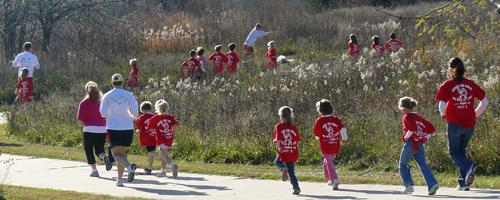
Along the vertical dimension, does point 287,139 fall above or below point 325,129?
below

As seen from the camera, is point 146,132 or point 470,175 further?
point 146,132

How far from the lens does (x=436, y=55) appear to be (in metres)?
16.4

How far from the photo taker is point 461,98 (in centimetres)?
772

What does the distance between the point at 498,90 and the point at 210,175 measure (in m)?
6.30

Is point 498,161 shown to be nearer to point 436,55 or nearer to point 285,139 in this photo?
point 285,139

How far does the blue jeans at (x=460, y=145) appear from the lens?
306 inches

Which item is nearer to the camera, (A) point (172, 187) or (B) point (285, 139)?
(B) point (285, 139)

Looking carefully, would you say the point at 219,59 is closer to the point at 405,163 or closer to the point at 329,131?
the point at 329,131

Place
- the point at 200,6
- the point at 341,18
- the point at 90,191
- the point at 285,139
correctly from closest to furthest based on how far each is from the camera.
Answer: the point at 285,139, the point at 90,191, the point at 341,18, the point at 200,6

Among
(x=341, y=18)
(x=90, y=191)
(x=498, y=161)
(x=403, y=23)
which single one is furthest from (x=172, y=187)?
(x=341, y=18)

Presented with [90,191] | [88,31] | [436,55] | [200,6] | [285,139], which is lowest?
[90,191]

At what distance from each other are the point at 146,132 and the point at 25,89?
8.17m

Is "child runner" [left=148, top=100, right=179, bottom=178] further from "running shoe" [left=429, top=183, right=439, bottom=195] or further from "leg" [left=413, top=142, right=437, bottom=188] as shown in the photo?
"running shoe" [left=429, top=183, right=439, bottom=195]

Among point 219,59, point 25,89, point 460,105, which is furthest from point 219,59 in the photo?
point 460,105
